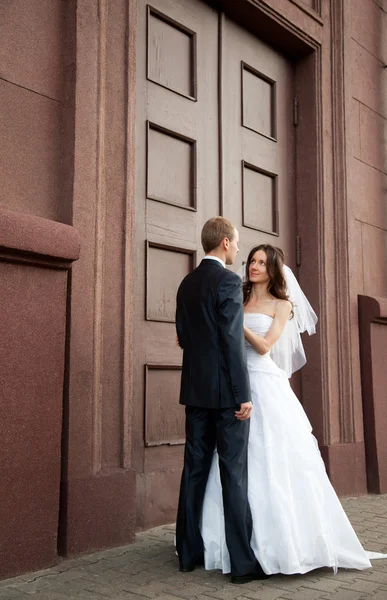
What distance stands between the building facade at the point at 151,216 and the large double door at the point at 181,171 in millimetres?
16

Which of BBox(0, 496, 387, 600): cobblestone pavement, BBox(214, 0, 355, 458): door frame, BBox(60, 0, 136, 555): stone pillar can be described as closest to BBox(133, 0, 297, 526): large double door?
BBox(214, 0, 355, 458): door frame

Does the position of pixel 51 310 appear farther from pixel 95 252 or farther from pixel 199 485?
pixel 199 485

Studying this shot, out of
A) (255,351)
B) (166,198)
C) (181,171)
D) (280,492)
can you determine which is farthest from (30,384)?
(181,171)

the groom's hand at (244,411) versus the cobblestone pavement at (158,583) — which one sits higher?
the groom's hand at (244,411)

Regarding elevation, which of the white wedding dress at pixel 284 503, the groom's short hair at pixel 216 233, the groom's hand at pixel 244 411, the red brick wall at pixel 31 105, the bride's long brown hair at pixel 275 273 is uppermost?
the red brick wall at pixel 31 105

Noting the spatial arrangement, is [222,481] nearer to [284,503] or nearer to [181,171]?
[284,503]

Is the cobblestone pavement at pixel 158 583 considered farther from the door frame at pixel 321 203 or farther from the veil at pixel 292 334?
the door frame at pixel 321 203

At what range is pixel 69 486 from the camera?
3.79 metres

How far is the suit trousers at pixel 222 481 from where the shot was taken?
3.47m

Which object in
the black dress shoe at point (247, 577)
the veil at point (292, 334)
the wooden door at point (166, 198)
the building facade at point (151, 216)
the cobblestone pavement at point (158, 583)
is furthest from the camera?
the wooden door at point (166, 198)

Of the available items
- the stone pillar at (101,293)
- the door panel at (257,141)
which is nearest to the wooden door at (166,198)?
the door panel at (257,141)

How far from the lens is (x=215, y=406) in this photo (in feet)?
11.7

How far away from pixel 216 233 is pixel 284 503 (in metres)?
1.48

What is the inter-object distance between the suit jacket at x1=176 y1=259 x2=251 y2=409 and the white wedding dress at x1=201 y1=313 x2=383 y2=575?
1.00 feet
